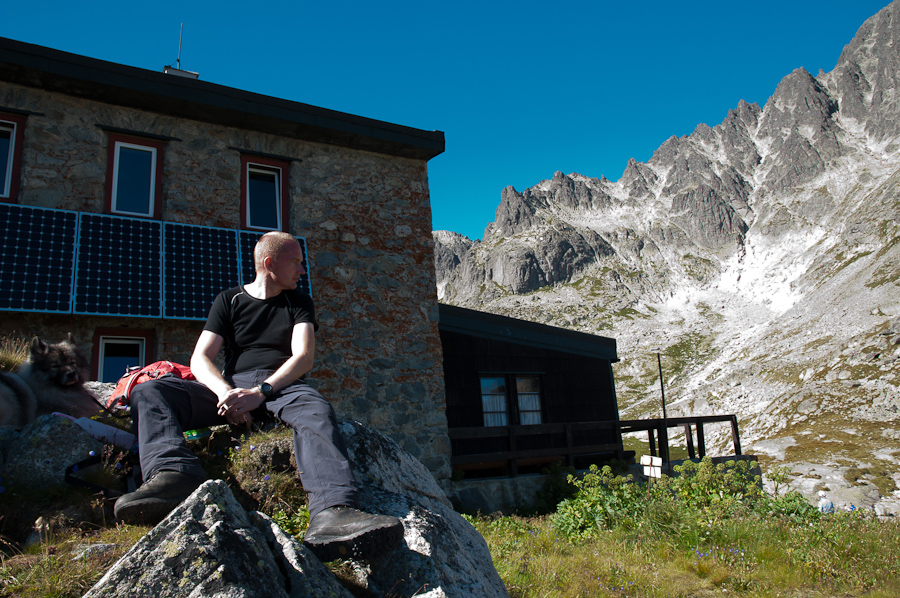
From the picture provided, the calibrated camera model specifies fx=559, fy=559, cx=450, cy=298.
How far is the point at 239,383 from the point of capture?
3.34 m

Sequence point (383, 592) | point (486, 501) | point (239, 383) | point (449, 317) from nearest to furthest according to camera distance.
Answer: point (383, 592), point (239, 383), point (486, 501), point (449, 317)

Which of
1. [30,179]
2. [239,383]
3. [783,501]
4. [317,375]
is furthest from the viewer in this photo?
[317,375]

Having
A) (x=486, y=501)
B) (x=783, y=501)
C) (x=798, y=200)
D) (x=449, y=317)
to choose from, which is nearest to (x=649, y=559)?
(x=783, y=501)

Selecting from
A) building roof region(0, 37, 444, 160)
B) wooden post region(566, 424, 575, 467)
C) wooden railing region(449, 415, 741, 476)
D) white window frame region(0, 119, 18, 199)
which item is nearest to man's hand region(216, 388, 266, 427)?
white window frame region(0, 119, 18, 199)

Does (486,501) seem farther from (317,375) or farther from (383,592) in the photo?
(383,592)

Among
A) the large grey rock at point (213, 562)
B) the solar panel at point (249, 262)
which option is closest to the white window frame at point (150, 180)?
the solar panel at point (249, 262)

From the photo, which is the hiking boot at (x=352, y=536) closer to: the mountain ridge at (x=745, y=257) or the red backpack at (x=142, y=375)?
the red backpack at (x=142, y=375)

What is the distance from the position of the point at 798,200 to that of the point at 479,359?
138964 millimetres

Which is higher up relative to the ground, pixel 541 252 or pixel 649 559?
pixel 541 252

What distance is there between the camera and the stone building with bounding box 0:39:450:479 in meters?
7.04

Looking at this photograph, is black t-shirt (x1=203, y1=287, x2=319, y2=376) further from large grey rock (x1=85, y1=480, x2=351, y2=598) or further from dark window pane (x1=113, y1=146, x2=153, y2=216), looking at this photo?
dark window pane (x1=113, y1=146, x2=153, y2=216)

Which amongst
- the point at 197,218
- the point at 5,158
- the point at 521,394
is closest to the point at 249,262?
the point at 197,218

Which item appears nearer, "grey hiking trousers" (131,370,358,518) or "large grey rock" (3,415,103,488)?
"grey hiking trousers" (131,370,358,518)

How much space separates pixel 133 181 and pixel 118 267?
4.88 feet
